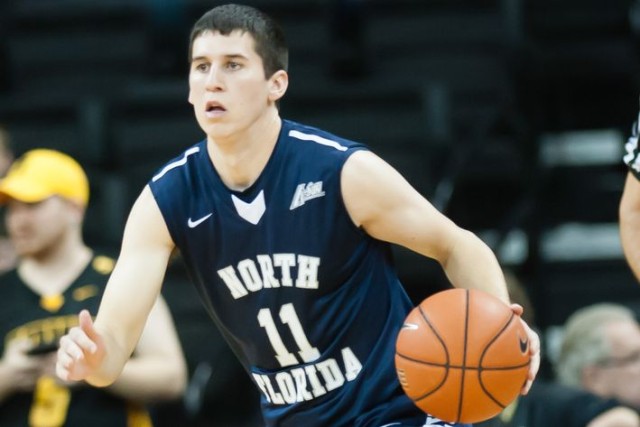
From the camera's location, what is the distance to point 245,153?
4840mm

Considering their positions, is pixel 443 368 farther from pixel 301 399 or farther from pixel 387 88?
pixel 387 88

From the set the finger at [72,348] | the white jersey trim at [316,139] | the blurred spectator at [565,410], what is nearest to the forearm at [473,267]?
the white jersey trim at [316,139]

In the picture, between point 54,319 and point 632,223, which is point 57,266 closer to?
point 54,319

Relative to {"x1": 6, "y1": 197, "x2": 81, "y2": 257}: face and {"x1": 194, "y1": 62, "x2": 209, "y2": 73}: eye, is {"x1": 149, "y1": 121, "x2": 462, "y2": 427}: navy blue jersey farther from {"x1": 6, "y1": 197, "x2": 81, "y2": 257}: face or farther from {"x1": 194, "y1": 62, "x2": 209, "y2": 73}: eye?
{"x1": 6, "y1": 197, "x2": 81, "y2": 257}: face

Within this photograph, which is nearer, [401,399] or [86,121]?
[401,399]

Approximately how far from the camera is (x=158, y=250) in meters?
4.83

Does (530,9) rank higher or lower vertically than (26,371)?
higher

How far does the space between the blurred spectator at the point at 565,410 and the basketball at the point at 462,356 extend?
1.71 m

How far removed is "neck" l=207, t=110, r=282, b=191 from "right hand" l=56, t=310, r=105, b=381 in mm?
766

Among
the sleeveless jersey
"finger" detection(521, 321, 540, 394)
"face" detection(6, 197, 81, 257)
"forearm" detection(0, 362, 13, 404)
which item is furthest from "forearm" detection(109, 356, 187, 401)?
"finger" detection(521, 321, 540, 394)

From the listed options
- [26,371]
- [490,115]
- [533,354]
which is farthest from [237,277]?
[490,115]

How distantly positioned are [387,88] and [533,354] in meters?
5.15

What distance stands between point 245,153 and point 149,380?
65.8 inches

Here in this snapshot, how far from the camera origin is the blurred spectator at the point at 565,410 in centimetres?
606
